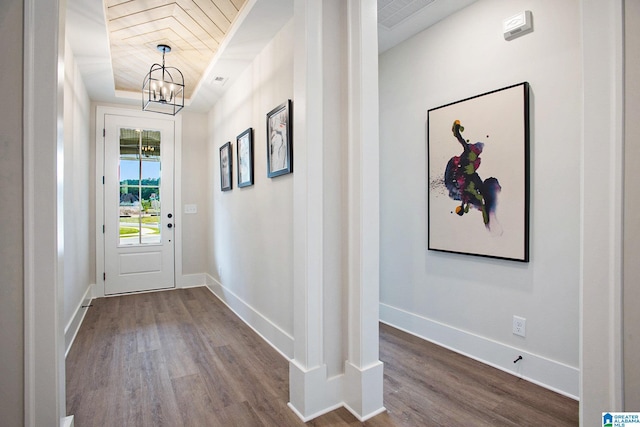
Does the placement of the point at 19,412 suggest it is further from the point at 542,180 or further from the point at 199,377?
the point at 542,180

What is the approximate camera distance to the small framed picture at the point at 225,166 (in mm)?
3754

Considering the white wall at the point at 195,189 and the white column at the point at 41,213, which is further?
the white wall at the point at 195,189

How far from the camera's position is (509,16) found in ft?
7.21

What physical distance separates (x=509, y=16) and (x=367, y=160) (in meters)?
1.47

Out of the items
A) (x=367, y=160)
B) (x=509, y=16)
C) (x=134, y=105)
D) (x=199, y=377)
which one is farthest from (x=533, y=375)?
(x=134, y=105)

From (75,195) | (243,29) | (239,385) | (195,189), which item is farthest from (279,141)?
(195,189)

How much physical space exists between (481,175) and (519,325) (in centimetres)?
102

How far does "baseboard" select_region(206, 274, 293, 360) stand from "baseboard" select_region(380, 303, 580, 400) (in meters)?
1.09

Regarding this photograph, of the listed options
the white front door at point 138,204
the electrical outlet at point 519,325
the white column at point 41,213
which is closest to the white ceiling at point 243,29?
the white front door at point 138,204

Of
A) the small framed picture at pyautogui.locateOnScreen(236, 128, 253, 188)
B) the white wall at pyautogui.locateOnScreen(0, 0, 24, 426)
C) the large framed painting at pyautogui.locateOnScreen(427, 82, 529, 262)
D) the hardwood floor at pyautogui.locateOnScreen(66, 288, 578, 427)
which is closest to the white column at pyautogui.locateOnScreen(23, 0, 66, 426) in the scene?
the white wall at pyautogui.locateOnScreen(0, 0, 24, 426)

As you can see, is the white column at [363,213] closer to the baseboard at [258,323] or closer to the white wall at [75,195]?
the baseboard at [258,323]

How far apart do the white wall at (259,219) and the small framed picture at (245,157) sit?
0.06 meters

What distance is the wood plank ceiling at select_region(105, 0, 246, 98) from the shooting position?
2443 millimetres

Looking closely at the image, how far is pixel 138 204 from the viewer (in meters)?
4.46
